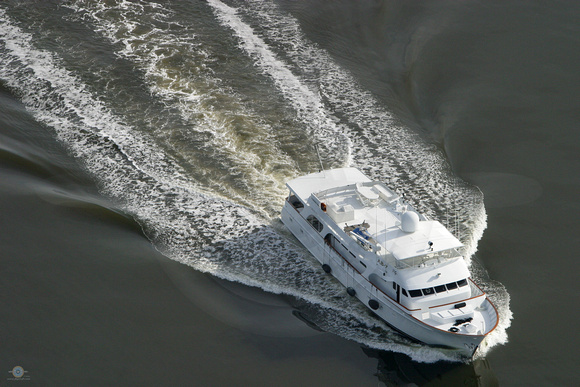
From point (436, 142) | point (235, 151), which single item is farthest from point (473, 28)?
point (235, 151)

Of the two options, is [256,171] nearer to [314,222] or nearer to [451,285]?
[314,222]

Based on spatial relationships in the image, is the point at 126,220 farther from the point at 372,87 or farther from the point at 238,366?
the point at 372,87

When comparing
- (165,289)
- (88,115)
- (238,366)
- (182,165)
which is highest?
(88,115)

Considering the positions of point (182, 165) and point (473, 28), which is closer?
point (182, 165)

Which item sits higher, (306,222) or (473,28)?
(473,28)

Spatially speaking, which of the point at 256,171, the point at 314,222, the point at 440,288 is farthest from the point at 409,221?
the point at 256,171

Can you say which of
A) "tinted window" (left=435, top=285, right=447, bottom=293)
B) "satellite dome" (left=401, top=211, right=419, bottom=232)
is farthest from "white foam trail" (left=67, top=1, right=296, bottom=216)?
"tinted window" (left=435, top=285, right=447, bottom=293)

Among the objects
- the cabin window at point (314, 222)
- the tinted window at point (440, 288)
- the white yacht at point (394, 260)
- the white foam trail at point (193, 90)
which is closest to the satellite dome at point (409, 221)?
the white yacht at point (394, 260)
